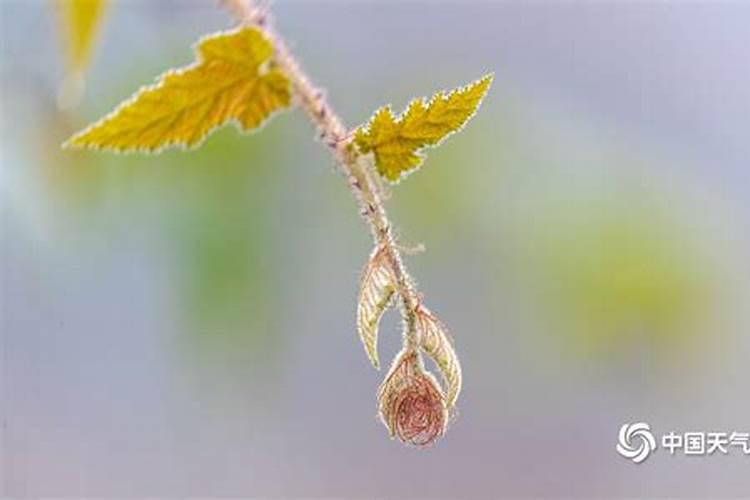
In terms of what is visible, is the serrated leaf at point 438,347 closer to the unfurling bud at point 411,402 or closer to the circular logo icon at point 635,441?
the unfurling bud at point 411,402

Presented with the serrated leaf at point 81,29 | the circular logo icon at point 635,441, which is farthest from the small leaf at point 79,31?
the circular logo icon at point 635,441

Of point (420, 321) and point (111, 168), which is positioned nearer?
point (420, 321)

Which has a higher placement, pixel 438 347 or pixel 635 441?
pixel 635 441

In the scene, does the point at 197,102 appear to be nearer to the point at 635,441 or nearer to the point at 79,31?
the point at 79,31

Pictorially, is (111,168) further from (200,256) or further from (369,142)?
(369,142)

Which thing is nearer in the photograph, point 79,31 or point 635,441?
point 79,31

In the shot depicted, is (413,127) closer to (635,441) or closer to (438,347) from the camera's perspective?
(438,347)

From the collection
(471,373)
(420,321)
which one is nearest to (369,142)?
(420,321)

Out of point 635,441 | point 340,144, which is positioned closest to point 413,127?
point 340,144
